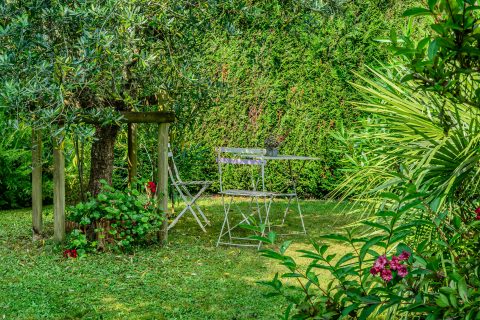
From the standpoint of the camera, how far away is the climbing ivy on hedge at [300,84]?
944 cm

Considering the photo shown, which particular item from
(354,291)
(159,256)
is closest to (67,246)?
(159,256)

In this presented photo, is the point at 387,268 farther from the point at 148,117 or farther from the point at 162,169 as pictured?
the point at 162,169

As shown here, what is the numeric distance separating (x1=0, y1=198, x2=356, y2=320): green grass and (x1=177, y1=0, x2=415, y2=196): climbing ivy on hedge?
3.23 metres

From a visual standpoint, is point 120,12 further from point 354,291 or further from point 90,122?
point 354,291

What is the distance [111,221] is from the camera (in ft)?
19.3

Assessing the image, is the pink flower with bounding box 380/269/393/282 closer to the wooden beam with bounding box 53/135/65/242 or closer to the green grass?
the green grass

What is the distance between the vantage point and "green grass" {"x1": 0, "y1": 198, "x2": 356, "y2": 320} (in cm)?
423

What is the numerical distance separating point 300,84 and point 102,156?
4289 millimetres

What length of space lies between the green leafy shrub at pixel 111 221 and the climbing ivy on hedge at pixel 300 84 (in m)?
3.64

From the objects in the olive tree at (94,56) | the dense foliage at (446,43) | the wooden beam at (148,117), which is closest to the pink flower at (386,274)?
the dense foliage at (446,43)

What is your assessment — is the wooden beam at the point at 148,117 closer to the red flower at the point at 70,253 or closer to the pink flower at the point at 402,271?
the red flower at the point at 70,253

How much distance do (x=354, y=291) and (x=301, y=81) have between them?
25.7 ft

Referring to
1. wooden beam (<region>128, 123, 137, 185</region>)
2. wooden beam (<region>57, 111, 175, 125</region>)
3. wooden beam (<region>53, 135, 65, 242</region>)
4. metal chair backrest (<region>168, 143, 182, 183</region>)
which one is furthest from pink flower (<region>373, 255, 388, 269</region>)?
metal chair backrest (<region>168, 143, 182, 183</region>)

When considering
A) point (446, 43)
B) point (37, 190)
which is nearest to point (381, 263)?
point (446, 43)
